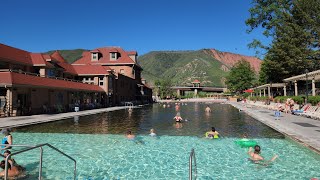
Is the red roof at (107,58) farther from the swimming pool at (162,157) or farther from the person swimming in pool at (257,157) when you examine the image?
the person swimming in pool at (257,157)

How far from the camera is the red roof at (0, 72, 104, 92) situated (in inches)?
1000

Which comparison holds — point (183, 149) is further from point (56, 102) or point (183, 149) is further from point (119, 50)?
point (119, 50)

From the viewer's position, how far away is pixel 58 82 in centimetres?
3459

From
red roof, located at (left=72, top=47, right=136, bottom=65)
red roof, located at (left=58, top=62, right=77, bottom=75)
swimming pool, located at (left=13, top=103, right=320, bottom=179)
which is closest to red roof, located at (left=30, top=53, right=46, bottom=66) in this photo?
red roof, located at (left=58, top=62, right=77, bottom=75)

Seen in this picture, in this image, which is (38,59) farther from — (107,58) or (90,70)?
(107,58)

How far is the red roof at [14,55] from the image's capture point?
3070 cm

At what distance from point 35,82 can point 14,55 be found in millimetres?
6950

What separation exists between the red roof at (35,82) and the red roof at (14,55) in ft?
14.1

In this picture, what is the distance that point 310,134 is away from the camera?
46.7 ft

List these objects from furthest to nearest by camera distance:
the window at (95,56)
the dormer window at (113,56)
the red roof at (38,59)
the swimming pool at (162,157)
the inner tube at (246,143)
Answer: the dormer window at (113,56) < the window at (95,56) < the red roof at (38,59) < the inner tube at (246,143) < the swimming pool at (162,157)

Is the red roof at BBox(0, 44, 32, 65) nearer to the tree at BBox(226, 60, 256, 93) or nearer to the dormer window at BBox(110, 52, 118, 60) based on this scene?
the dormer window at BBox(110, 52, 118, 60)

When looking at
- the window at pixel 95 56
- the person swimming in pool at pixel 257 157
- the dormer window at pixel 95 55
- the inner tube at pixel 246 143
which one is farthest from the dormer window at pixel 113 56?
the person swimming in pool at pixel 257 157

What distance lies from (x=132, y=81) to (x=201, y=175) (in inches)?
2245

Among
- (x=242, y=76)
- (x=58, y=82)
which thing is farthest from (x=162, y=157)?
(x=242, y=76)
